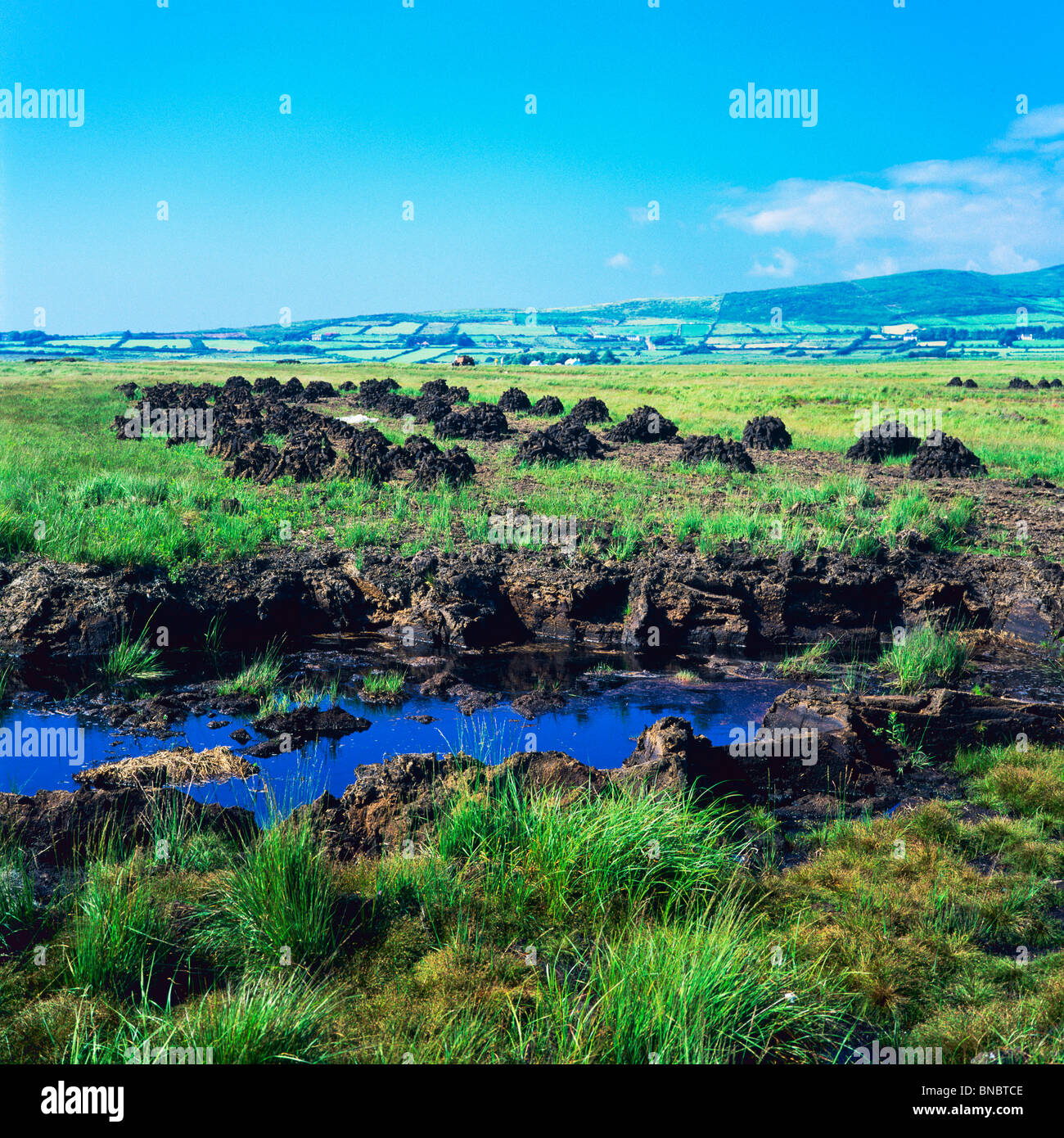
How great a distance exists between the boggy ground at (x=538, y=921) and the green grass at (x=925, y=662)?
2.46m

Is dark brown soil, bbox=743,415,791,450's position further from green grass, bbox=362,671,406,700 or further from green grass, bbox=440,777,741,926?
green grass, bbox=440,777,741,926

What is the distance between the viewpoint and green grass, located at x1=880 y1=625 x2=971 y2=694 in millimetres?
9133

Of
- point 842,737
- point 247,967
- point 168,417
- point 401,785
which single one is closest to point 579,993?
point 247,967

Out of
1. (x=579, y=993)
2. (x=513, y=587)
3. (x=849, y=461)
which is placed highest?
(x=849, y=461)

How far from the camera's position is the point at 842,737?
7.17 m

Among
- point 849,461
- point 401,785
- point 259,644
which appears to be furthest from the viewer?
point 849,461

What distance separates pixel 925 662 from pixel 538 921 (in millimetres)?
6265

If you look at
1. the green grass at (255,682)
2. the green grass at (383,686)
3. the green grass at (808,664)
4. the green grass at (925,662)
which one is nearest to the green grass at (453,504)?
the green grass at (808,664)

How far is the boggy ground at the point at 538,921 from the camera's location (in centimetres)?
367

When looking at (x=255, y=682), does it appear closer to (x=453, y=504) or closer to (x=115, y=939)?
(x=115, y=939)

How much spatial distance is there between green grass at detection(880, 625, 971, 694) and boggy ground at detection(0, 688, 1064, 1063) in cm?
246

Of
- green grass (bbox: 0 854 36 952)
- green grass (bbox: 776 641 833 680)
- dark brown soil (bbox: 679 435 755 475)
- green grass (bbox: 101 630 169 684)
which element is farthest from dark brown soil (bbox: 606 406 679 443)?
green grass (bbox: 0 854 36 952)

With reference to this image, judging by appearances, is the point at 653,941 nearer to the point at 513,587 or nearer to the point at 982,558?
the point at 513,587
